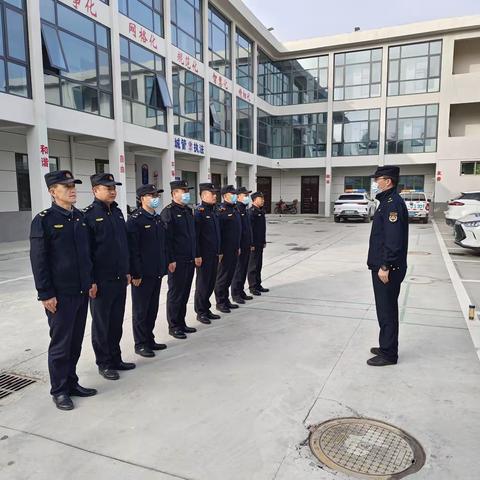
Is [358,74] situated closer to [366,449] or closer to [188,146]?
[188,146]

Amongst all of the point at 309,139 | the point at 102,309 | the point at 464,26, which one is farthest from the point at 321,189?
the point at 102,309

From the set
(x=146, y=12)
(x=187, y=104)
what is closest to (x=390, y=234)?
(x=146, y=12)

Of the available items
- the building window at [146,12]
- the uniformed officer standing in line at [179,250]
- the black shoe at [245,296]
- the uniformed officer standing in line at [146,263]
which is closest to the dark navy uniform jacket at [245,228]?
the black shoe at [245,296]

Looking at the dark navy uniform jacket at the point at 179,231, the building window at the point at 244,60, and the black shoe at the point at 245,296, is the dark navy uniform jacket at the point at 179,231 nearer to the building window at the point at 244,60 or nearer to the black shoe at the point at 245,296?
the black shoe at the point at 245,296

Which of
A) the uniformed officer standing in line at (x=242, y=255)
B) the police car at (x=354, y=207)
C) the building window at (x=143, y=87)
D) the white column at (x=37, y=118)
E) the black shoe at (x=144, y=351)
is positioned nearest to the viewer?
the black shoe at (x=144, y=351)

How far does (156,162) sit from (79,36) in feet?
25.3

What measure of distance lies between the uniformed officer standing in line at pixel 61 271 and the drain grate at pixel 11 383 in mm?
Answer: 475

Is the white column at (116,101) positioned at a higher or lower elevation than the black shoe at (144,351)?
higher

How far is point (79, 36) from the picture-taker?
42.2 ft

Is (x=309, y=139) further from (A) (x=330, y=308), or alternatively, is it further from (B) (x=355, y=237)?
(A) (x=330, y=308)

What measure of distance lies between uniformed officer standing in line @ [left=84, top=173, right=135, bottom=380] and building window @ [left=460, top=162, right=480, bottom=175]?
25.1 metres

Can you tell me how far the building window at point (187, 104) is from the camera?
701 inches

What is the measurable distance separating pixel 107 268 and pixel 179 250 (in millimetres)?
1215

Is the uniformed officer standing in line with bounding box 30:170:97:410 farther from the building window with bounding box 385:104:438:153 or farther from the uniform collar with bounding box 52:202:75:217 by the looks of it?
the building window with bounding box 385:104:438:153
